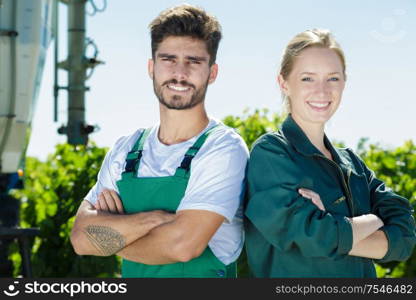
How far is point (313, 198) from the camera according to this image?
2582 millimetres

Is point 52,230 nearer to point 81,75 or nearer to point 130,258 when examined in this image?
point 81,75

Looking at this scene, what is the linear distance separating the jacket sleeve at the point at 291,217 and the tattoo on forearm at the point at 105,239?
481 mm

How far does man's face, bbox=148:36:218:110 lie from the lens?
276 centimetres

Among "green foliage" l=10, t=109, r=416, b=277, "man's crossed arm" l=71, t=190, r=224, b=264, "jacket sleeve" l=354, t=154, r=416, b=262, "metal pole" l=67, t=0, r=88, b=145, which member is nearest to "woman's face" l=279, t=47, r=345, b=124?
"jacket sleeve" l=354, t=154, r=416, b=262

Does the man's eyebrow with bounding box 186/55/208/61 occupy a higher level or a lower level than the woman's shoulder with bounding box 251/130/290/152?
higher

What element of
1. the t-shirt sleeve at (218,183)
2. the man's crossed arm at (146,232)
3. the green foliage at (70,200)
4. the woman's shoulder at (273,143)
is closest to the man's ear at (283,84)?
the woman's shoulder at (273,143)

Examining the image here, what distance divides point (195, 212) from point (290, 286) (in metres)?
0.41

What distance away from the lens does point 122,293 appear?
9.46 feet

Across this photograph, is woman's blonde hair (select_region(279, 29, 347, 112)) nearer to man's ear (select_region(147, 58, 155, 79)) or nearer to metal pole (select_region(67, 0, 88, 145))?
man's ear (select_region(147, 58, 155, 79))

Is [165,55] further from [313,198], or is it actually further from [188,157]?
[313,198]

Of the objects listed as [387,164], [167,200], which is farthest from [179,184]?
[387,164]

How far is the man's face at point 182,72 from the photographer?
276 centimetres

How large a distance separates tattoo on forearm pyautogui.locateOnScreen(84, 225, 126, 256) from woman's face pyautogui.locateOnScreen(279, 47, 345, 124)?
2.55ft

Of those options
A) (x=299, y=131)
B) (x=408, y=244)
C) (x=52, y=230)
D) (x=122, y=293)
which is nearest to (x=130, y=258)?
(x=122, y=293)
